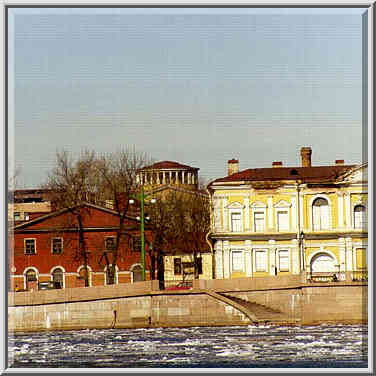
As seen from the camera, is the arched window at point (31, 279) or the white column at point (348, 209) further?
the arched window at point (31, 279)

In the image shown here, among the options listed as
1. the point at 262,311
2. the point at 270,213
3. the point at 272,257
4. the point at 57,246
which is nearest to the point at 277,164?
the point at 270,213

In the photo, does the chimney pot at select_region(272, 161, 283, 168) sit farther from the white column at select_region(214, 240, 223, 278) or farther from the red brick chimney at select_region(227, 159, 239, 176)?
the white column at select_region(214, 240, 223, 278)

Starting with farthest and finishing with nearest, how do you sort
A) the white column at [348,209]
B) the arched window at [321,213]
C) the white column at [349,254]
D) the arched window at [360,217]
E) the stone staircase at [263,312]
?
the stone staircase at [263,312] → the arched window at [321,213] → the white column at [349,254] → the white column at [348,209] → the arched window at [360,217]

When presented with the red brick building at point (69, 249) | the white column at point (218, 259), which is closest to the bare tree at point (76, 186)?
the red brick building at point (69, 249)

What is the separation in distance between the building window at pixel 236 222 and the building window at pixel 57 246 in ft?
11.7

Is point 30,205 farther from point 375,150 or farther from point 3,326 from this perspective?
point 375,150

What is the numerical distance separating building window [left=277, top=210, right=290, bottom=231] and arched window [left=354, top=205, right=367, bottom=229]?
1.32 m

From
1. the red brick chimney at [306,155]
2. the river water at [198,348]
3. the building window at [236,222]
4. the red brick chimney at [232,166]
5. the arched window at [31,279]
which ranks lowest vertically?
the river water at [198,348]

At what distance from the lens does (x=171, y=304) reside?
2756 centimetres

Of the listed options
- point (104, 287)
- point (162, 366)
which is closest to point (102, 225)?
point (104, 287)

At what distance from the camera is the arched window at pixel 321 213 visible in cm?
2634

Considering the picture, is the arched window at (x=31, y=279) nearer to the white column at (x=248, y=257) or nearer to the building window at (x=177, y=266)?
the building window at (x=177, y=266)

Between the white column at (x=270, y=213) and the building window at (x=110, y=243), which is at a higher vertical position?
the white column at (x=270, y=213)

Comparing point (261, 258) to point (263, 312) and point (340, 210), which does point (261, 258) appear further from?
point (340, 210)
